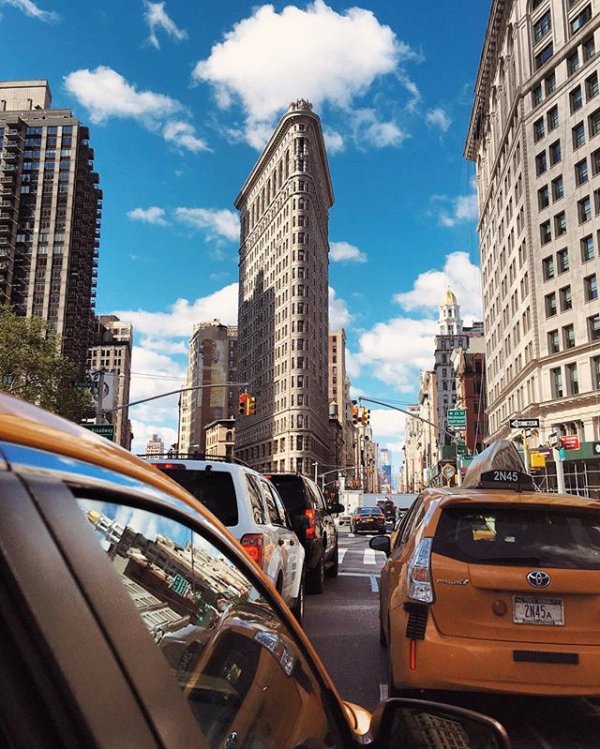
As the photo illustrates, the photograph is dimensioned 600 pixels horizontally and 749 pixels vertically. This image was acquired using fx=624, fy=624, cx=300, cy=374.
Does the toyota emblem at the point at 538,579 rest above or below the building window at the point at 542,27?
below

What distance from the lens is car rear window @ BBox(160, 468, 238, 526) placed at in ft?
21.1

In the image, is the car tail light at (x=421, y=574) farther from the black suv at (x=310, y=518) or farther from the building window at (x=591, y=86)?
the building window at (x=591, y=86)

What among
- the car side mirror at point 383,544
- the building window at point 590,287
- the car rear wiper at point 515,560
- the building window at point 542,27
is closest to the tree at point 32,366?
the car side mirror at point 383,544

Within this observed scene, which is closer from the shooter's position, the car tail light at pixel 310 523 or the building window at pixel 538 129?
the car tail light at pixel 310 523

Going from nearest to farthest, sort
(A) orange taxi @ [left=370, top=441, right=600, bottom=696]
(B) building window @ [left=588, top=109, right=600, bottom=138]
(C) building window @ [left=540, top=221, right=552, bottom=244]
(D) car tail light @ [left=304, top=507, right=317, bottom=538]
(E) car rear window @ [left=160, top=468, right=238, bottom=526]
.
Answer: (A) orange taxi @ [left=370, top=441, right=600, bottom=696]
(E) car rear window @ [left=160, top=468, right=238, bottom=526]
(D) car tail light @ [left=304, top=507, right=317, bottom=538]
(B) building window @ [left=588, top=109, right=600, bottom=138]
(C) building window @ [left=540, top=221, right=552, bottom=244]

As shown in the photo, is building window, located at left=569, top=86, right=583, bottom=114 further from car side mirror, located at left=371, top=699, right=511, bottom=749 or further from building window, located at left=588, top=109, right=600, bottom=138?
car side mirror, located at left=371, top=699, right=511, bottom=749

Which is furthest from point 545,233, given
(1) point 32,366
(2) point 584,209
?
(1) point 32,366

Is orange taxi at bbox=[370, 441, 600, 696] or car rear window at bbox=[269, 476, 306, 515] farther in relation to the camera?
car rear window at bbox=[269, 476, 306, 515]

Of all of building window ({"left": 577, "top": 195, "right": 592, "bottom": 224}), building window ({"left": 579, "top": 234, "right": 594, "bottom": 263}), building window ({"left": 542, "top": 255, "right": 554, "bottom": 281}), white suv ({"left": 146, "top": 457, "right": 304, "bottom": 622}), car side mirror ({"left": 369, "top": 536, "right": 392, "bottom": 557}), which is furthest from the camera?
building window ({"left": 542, "top": 255, "right": 554, "bottom": 281})

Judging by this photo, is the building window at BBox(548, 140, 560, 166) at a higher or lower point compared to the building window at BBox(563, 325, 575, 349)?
higher

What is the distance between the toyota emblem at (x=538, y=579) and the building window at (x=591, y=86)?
51.3 metres

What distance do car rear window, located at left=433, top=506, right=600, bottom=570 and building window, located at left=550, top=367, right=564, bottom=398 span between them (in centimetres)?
4462

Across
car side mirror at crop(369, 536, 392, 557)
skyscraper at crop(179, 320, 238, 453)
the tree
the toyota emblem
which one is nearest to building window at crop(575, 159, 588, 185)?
the tree

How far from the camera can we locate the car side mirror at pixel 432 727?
1686 mm
